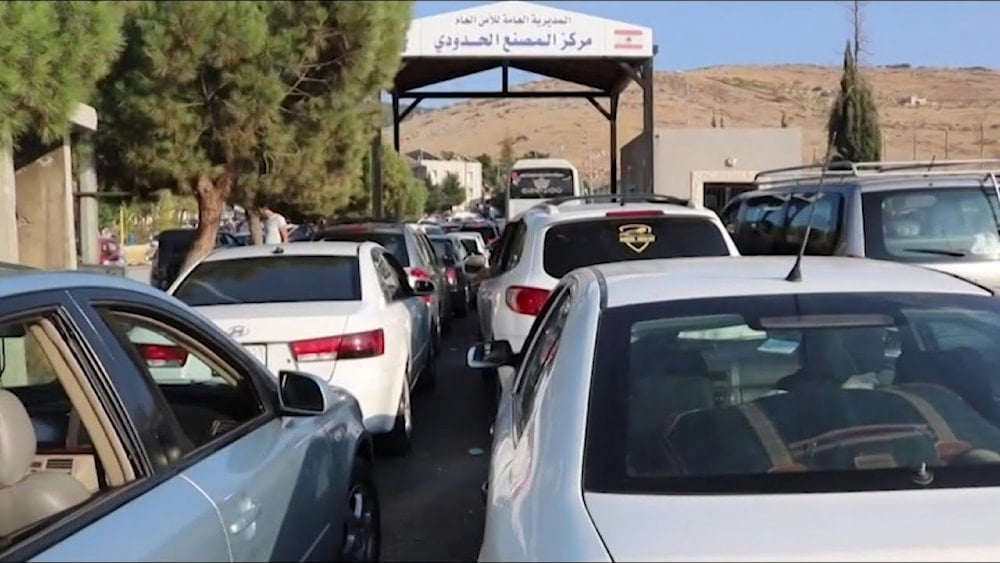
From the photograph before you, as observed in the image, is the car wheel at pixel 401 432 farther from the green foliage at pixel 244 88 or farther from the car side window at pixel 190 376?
the green foliage at pixel 244 88

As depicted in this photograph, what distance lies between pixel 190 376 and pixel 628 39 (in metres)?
27.1

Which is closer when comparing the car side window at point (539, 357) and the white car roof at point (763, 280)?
the white car roof at point (763, 280)

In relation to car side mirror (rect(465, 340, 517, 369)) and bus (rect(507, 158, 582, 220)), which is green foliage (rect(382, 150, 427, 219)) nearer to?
bus (rect(507, 158, 582, 220))

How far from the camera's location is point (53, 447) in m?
3.54

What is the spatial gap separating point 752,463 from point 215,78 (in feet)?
41.7

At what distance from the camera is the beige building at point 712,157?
37.2 metres

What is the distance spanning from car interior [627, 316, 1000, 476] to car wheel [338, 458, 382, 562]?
1574 mm

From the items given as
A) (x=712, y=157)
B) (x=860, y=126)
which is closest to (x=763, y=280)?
(x=860, y=126)

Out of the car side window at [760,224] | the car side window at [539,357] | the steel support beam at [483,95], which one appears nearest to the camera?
the car side window at [539,357]

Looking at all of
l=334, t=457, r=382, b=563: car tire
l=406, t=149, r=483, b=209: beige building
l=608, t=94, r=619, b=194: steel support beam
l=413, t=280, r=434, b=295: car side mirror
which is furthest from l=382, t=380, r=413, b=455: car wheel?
l=406, t=149, r=483, b=209: beige building

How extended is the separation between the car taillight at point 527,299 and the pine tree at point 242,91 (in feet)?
24.9

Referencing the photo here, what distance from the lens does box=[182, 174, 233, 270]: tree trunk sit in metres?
15.6

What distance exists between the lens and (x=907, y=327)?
3.34 metres

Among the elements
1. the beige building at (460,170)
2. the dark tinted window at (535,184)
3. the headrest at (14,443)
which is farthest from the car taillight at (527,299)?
the beige building at (460,170)
